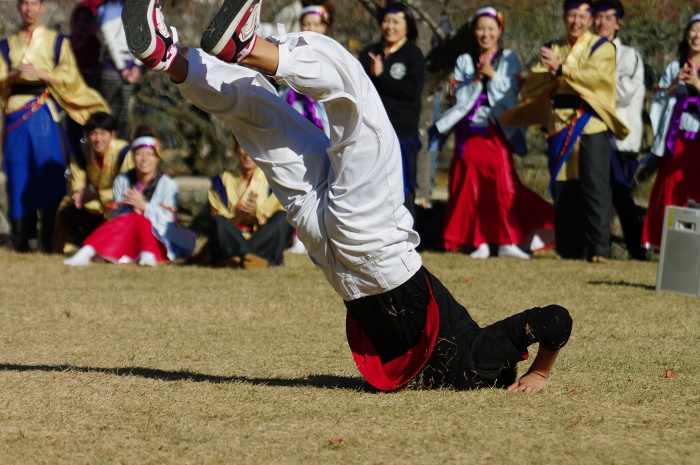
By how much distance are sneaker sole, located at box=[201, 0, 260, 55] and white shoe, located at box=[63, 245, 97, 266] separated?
4.38m

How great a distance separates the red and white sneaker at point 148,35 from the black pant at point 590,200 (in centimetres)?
455

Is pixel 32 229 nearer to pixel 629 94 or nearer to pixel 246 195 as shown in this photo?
pixel 246 195

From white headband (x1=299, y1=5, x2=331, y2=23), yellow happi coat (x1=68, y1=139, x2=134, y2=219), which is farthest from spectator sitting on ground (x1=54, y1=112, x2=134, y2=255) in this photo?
white headband (x1=299, y1=5, x2=331, y2=23)

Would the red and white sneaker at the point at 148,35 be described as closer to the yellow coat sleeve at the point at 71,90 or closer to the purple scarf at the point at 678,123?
the yellow coat sleeve at the point at 71,90

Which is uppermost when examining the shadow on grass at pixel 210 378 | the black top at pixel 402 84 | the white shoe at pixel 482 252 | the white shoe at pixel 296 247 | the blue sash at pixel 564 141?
the black top at pixel 402 84

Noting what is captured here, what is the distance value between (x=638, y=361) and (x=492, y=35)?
3824 millimetres

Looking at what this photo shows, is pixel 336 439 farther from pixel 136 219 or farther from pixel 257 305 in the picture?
pixel 136 219

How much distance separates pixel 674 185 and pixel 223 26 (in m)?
5.00

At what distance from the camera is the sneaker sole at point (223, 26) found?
10.8ft

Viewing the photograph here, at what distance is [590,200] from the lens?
7574mm

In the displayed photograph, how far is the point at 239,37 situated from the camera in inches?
130

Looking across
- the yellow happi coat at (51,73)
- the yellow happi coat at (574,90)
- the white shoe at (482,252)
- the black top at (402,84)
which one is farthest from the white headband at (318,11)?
the white shoe at (482,252)

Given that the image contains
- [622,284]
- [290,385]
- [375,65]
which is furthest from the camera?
[375,65]

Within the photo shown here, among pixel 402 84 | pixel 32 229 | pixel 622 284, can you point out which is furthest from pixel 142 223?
pixel 622 284
